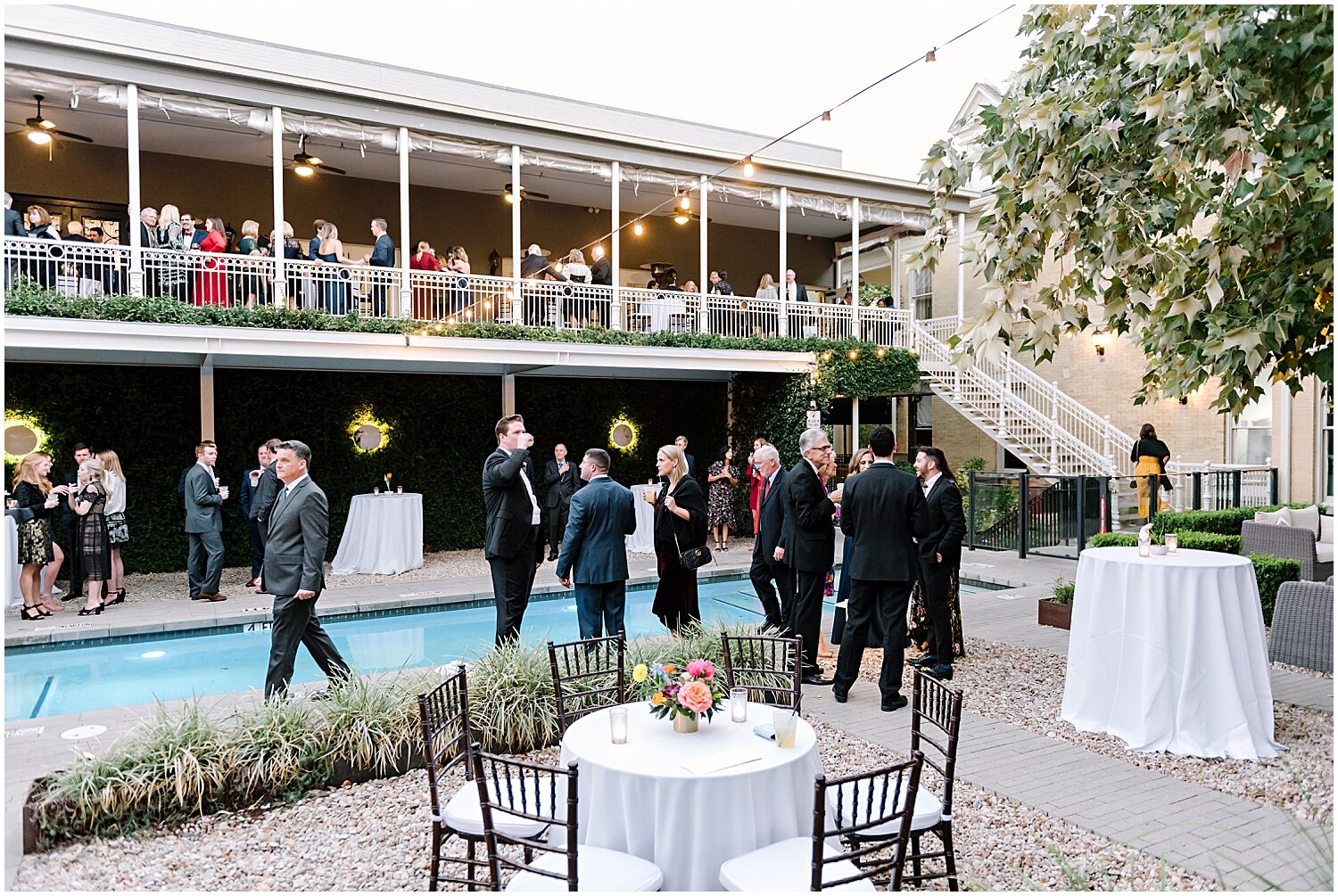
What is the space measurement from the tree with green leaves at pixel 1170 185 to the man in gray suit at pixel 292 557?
4.14 metres

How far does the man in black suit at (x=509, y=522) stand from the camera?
671 centimetres

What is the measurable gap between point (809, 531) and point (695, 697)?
2.93m

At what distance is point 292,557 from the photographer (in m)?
5.62

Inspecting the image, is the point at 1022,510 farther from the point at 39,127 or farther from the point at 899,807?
the point at 39,127

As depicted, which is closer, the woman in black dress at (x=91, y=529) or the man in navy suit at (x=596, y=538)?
the man in navy suit at (x=596, y=538)

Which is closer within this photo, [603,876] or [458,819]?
[603,876]

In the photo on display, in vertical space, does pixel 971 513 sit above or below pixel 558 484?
below

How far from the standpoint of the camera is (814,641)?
6590 millimetres

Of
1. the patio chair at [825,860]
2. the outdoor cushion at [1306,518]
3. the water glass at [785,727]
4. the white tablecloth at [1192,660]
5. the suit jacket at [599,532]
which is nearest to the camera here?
the patio chair at [825,860]

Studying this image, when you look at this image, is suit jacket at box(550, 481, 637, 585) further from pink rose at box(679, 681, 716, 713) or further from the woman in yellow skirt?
the woman in yellow skirt

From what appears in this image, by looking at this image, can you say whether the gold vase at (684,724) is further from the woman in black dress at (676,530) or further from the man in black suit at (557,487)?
the man in black suit at (557,487)

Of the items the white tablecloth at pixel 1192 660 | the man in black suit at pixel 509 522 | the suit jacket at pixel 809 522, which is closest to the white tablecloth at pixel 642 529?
the man in black suit at pixel 509 522

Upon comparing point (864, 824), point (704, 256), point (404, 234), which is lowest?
point (864, 824)

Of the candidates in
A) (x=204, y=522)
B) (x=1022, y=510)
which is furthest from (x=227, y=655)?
(x=1022, y=510)
